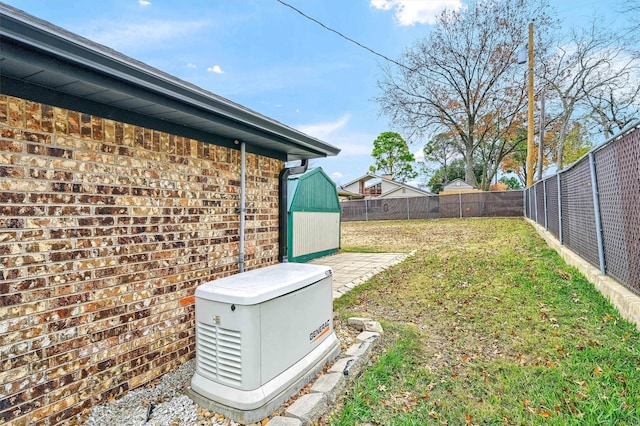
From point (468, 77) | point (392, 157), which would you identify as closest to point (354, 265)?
→ point (468, 77)

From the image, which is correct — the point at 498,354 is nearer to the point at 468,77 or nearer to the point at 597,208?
the point at 597,208

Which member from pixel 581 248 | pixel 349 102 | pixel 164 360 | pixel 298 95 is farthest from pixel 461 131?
pixel 164 360

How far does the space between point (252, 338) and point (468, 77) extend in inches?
998

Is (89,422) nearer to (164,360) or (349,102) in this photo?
(164,360)


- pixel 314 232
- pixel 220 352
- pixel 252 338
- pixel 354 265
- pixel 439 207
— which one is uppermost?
pixel 439 207

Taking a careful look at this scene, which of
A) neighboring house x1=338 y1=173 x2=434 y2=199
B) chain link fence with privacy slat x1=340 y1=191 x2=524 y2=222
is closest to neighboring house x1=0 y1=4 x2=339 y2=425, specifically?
chain link fence with privacy slat x1=340 y1=191 x2=524 y2=222

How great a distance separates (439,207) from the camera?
19.6m

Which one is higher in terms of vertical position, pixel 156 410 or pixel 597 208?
pixel 597 208

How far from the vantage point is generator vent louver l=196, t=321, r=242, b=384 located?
82.7 inches

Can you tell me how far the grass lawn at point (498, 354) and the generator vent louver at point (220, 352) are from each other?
2.37ft

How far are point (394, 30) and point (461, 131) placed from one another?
16141 millimetres

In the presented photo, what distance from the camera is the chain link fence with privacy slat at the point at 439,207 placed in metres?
17.6

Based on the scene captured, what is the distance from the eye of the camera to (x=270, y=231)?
157 inches

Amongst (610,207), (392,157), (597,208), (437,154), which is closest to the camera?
(610,207)
